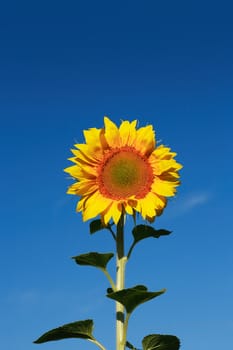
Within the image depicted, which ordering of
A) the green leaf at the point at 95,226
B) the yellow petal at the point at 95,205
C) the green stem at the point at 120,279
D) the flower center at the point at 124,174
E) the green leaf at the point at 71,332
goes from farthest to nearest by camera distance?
1. the green leaf at the point at 95,226
2. the flower center at the point at 124,174
3. the yellow petal at the point at 95,205
4. the green leaf at the point at 71,332
5. the green stem at the point at 120,279

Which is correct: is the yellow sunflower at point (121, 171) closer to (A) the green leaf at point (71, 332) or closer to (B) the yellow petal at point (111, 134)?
(B) the yellow petal at point (111, 134)

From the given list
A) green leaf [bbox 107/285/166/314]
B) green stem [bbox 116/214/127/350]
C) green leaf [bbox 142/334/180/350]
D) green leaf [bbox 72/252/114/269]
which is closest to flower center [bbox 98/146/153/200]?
green stem [bbox 116/214/127/350]

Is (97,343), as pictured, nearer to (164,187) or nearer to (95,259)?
(95,259)

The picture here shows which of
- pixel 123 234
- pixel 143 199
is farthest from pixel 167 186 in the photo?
pixel 123 234

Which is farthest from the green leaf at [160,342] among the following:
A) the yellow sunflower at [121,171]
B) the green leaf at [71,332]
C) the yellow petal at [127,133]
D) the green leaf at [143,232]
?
the yellow petal at [127,133]

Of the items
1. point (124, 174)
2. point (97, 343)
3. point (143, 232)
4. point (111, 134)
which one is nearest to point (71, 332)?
point (97, 343)

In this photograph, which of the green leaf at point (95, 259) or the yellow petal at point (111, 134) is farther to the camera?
the yellow petal at point (111, 134)

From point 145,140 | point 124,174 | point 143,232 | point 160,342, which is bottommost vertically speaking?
point 160,342
